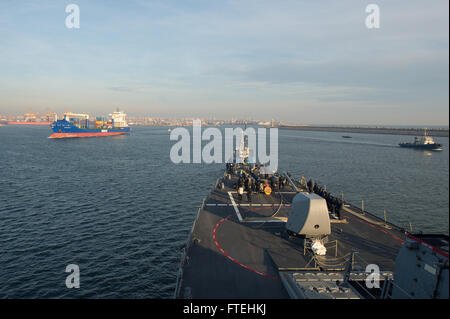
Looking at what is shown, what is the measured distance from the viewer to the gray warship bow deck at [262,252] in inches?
519

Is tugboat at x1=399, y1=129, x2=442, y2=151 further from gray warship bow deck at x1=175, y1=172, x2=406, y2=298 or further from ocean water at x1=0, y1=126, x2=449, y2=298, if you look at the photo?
gray warship bow deck at x1=175, y1=172, x2=406, y2=298

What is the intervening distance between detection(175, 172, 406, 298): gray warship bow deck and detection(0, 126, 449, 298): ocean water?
234 inches

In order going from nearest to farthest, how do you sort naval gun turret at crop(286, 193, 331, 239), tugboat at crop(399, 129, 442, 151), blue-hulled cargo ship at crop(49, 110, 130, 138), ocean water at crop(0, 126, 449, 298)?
naval gun turret at crop(286, 193, 331, 239) → ocean water at crop(0, 126, 449, 298) → tugboat at crop(399, 129, 442, 151) → blue-hulled cargo ship at crop(49, 110, 130, 138)

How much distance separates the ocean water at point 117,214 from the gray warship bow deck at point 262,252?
594 cm

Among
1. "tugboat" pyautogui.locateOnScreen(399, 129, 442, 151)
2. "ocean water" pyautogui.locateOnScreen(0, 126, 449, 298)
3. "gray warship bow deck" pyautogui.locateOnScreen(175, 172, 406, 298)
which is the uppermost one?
"tugboat" pyautogui.locateOnScreen(399, 129, 442, 151)

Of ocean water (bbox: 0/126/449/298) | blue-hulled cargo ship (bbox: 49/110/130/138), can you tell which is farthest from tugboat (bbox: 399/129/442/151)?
blue-hulled cargo ship (bbox: 49/110/130/138)

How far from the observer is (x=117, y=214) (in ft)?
113

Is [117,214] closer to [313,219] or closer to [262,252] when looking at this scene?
[262,252]

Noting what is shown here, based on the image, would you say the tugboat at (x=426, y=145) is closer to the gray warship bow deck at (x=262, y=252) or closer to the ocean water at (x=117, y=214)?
the ocean water at (x=117, y=214)

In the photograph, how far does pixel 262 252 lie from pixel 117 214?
24490 mm

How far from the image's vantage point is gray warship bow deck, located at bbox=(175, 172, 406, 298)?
43.2 ft

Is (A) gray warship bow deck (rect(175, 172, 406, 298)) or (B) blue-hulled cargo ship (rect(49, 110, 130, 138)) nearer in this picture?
(A) gray warship bow deck (rect(175, 172, 406, 298))

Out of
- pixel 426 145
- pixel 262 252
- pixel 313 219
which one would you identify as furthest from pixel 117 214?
pixel 426 145
